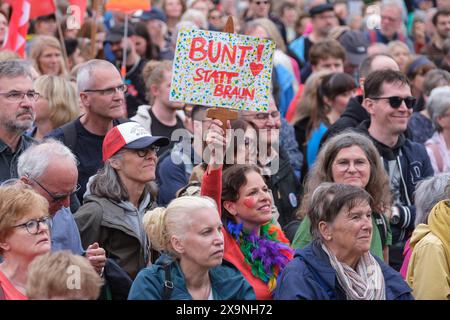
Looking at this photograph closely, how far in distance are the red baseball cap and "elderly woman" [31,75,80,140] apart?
5.96 feet

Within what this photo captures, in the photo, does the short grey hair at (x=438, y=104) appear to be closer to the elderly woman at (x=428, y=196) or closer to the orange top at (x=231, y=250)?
the elderly woman at (x=428, y=196)

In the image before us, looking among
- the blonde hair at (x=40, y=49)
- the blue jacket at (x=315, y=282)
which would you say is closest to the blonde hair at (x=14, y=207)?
the blue jacket at (x=315, y=282)

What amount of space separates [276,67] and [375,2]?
16.8ft

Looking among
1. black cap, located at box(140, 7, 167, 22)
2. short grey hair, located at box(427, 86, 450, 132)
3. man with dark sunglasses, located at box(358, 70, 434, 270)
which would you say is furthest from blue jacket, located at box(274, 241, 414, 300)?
black cap, located at box(140, 7, 167, 22)

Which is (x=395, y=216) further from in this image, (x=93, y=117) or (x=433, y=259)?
(x=93, y=117)

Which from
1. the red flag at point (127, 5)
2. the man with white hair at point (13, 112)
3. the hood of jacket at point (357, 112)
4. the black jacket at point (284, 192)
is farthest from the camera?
the red flag at point (127, 5)

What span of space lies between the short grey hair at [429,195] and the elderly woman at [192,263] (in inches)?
64.6

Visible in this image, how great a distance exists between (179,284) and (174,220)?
0.38m

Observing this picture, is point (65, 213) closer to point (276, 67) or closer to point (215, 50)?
point (215, 50)

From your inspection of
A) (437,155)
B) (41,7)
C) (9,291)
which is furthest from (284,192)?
(41,7)

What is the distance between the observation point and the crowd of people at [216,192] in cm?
604

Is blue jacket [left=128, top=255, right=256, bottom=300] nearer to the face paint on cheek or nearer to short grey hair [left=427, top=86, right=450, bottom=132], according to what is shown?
the face paint on cheek

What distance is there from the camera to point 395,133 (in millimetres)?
8695

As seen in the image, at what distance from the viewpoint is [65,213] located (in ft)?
21.6
